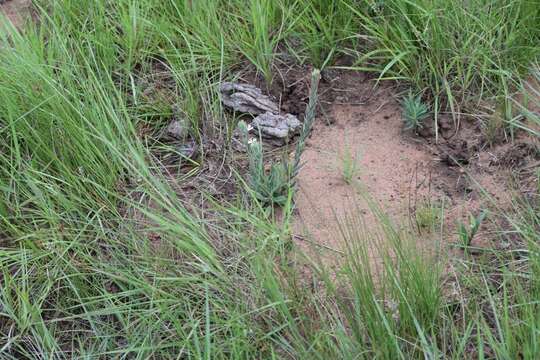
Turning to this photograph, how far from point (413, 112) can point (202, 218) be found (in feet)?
2.82

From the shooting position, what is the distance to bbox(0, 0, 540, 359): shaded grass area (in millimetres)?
2088

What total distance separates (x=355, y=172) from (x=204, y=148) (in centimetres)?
58

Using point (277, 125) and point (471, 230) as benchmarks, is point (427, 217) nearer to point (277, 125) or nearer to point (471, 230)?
point (471, 230)

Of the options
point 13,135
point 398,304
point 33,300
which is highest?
point 13,135

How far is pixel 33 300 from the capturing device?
2402 mm

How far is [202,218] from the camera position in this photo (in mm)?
2568

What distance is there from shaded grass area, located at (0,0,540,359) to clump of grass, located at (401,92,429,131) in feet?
0.31

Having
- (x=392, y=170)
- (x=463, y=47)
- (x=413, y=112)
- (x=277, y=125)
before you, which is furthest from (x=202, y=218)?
(x=463, y=47)

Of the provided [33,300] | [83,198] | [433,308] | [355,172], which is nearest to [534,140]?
[355,172]

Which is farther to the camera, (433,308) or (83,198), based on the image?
(83,198)

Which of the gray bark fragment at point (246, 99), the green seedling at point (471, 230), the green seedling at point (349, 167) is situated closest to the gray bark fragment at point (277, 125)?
the gray bark fragment at point (246, 99)

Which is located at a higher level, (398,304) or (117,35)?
(117,35)

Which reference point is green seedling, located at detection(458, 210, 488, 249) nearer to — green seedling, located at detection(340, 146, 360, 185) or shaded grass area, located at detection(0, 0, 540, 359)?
shaded grass area, located at detection(0, 0, 540, 359)

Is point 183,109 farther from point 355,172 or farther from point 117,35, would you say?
point 355,172
